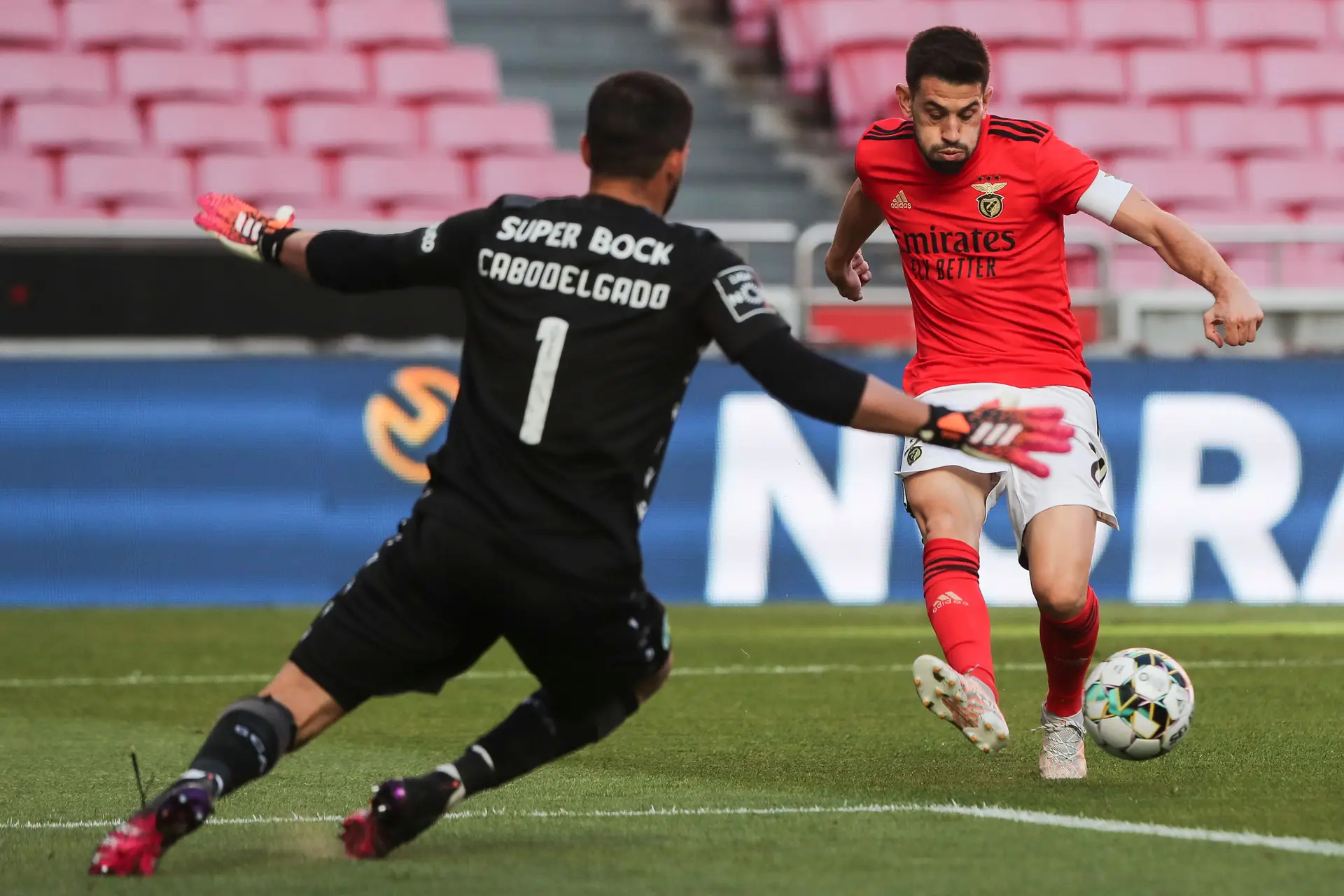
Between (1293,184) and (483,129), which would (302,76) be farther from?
(1293,184)

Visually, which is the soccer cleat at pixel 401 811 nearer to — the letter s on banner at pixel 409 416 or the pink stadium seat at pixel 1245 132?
the letter s on banner at pixel 409 416

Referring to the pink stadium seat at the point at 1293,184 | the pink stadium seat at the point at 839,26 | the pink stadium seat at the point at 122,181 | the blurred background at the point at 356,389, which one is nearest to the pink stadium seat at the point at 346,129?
the blurred background at the point at 356,389

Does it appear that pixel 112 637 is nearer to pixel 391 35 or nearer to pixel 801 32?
pixel 391 35

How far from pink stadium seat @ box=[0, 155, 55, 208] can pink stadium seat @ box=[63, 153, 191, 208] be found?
119mm

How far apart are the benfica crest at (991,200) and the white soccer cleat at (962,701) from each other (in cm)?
145

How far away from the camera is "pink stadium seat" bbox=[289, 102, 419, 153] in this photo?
14242mm

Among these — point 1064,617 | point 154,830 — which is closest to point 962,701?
point 1064,617

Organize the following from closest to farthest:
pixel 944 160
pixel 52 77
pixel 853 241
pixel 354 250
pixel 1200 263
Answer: pixel 354 250, pixel 1200 263, pixel 944 160, pixel 853 241, pixel 52 77

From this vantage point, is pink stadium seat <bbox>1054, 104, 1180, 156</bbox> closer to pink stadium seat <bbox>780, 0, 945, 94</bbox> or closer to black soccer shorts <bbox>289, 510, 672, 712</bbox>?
pink stadium seat <bbox>780, 0, 945, 94</bbox>

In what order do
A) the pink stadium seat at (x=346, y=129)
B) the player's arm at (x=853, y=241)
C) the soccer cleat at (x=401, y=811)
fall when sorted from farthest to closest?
the pink stadium seat at (x=346, y=129), the player's arm at (x=853, y=241), the soccer cleat at (x=401, y=811)

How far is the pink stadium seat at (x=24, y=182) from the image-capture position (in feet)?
43.7

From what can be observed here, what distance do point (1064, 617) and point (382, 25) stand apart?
1042 cm

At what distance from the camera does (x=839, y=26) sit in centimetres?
1524

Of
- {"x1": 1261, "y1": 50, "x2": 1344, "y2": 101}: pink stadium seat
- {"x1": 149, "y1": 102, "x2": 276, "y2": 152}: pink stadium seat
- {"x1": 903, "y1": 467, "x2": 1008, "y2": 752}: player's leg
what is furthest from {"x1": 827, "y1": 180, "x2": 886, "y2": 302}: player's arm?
{"x1": 1261, "y1": 50, "x2": 1344, "y2": 101}: pink stadium seat
